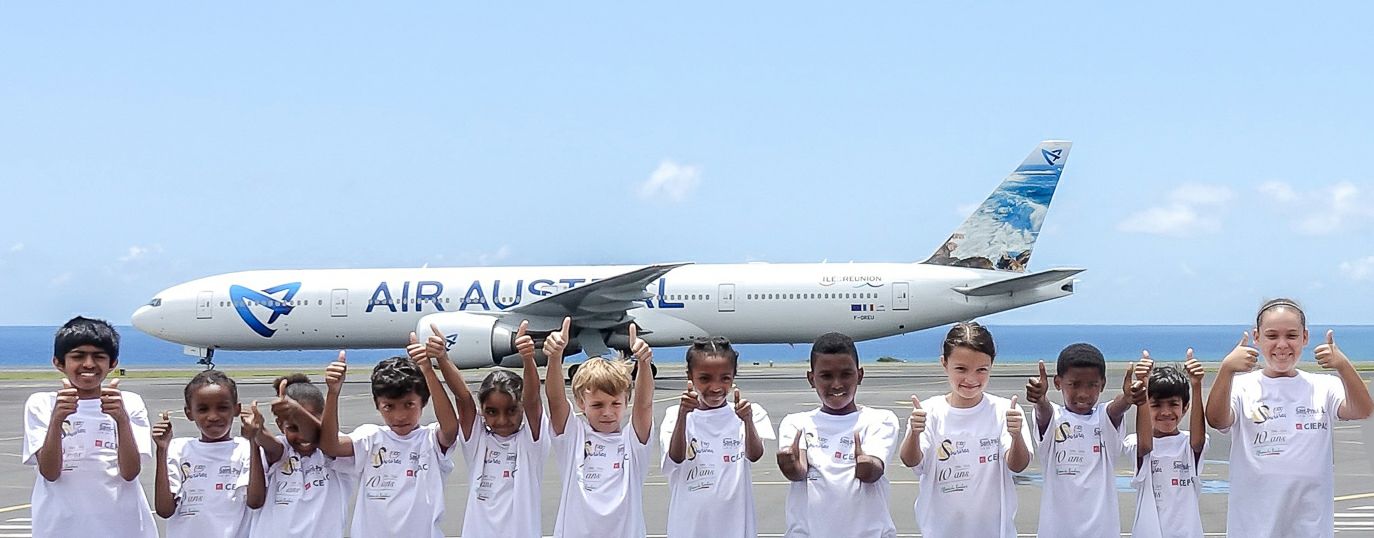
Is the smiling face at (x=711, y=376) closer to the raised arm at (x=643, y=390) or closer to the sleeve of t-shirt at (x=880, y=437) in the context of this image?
the raised arm at (x=643, y=390)

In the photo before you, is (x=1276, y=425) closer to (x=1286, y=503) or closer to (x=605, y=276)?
(x=1286, y=503)

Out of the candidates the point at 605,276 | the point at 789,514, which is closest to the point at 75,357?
the point at 789,514

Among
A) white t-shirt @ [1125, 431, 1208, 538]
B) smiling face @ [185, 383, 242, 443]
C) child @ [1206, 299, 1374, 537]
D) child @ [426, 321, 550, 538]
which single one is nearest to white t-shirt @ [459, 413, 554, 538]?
child @ [426, 321, 550, 538]

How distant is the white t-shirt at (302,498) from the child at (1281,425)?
12.1ft

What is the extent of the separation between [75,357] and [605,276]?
2473cm

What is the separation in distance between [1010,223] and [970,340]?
26.1 metres

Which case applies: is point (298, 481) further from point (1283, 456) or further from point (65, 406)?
point (1283, 456)

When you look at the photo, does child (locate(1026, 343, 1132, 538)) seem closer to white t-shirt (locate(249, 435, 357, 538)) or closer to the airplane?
white t-shirt (locate(249, 435, 357, 538))

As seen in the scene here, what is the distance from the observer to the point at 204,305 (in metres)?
30.7

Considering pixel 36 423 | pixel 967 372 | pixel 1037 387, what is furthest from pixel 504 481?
pixel 1037 387

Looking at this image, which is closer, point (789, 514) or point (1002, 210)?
point (789, 514)

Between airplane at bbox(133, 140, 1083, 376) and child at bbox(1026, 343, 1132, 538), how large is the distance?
23.1 meters

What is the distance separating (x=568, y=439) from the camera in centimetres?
544

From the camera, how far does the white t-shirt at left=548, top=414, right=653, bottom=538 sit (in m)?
5.26
